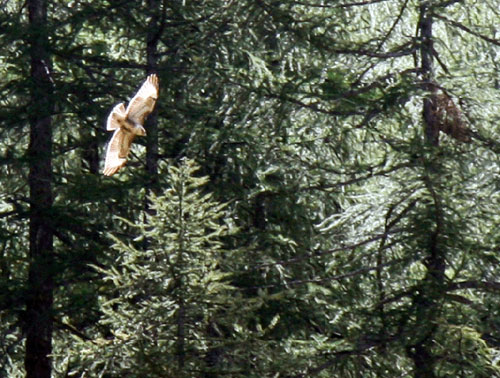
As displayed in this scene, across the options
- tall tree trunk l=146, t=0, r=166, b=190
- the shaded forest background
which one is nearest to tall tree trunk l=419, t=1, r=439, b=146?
the shaded forest background

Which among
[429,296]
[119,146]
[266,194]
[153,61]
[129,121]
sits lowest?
[429,296]

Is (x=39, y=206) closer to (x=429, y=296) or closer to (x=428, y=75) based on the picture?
(x=428, y=75)

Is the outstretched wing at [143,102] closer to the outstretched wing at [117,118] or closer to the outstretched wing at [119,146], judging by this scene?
the outstretched wing at [117,118]

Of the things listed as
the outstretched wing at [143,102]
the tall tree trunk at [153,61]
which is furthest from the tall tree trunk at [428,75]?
the tall tree trunk at [153,61]

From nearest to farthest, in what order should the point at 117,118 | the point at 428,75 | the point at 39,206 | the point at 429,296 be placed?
the point at 117,118
the point at 429,296
the point at 428,75
the point at 39,206

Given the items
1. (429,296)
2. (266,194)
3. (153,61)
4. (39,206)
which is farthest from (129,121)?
(39,206)

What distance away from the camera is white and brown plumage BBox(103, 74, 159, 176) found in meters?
8.23

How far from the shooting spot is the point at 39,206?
13.0 metres

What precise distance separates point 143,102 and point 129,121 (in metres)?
0.28

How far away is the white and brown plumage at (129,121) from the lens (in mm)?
8227

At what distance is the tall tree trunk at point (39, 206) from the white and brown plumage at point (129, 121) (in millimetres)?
4038

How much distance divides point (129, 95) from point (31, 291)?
7.82 feet

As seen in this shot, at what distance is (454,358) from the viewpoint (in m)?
9.19

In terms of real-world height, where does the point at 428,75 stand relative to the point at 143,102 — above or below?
above
